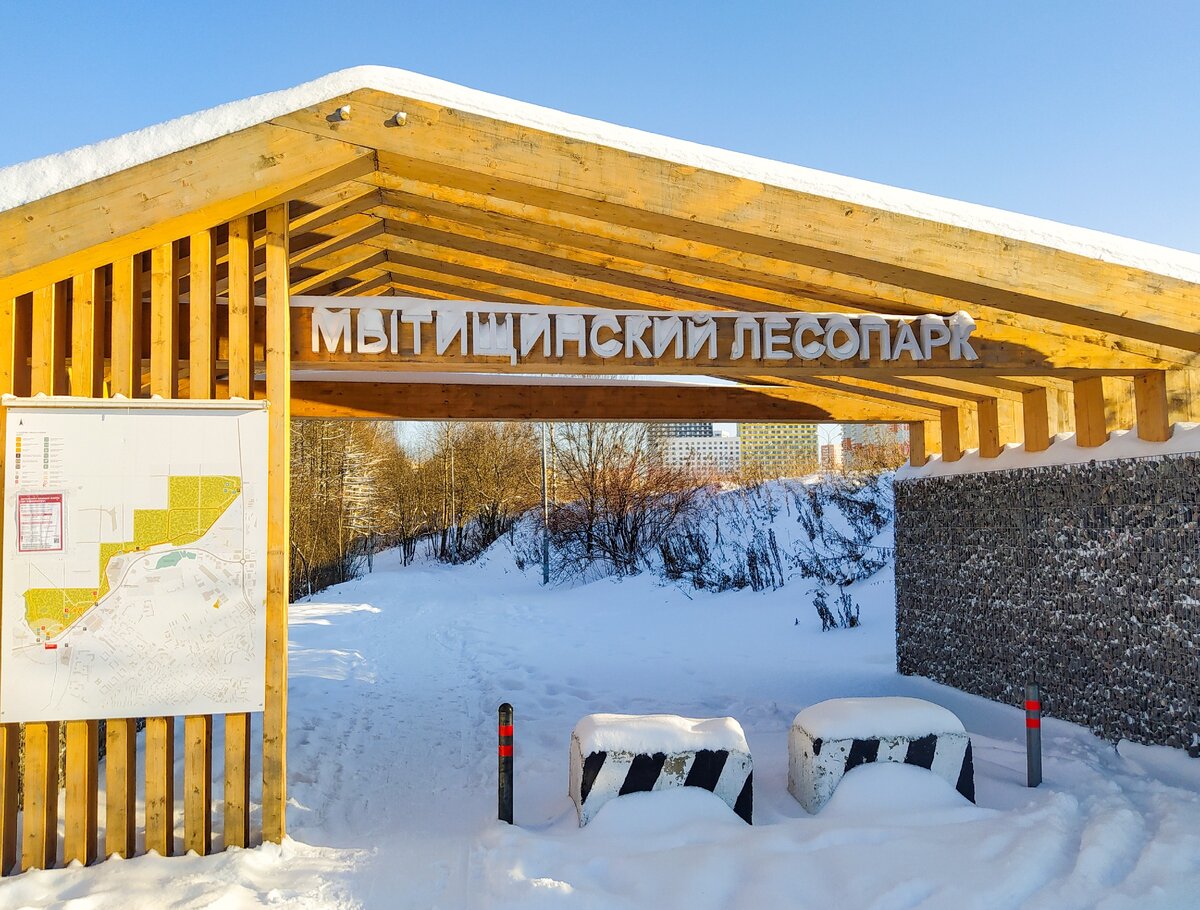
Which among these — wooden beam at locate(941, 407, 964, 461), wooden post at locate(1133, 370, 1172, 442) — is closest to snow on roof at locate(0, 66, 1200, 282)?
wooden post at locate(1133, 370, 1172, 442)

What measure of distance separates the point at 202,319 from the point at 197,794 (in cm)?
271

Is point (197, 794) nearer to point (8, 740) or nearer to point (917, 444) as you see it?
point (8, 740)

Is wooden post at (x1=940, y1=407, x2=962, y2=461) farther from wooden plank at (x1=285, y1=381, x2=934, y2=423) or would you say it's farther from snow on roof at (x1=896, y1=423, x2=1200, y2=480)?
wooden plank at (x1=285, y1=381, x2=934, y2=423)

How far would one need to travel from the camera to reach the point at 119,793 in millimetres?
4781

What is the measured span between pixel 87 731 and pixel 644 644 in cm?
1024

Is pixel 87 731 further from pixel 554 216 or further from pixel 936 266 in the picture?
pixel 936 266

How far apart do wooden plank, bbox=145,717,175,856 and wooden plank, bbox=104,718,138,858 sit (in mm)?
96

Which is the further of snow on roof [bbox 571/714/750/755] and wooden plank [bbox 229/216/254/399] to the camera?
snow on roof [bbox 571/714/750/755]

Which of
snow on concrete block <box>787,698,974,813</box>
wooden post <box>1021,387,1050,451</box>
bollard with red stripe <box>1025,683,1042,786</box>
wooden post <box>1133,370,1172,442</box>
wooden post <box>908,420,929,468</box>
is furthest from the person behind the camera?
wooden post <box>908,420,929,468</box>

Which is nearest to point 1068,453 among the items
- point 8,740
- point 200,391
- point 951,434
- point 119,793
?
point 951,434

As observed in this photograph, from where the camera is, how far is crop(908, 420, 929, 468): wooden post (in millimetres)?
10547

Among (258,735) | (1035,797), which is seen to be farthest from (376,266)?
(1035,797)

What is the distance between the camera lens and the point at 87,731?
4824 mm

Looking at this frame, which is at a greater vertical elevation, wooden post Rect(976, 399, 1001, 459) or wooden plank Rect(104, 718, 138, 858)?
wooden post Rect(976, 399, 1001, 459)
